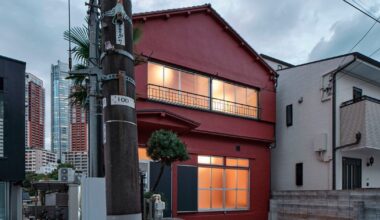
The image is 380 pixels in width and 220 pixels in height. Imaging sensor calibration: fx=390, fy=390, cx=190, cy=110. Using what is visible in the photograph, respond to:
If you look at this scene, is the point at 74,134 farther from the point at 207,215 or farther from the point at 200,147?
the point at 207,215

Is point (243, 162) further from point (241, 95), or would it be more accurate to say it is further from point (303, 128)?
point (303, 128)

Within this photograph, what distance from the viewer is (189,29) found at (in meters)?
16.8

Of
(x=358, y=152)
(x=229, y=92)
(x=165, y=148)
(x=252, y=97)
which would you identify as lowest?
(x=358, y=152)

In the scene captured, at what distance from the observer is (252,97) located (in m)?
19.4

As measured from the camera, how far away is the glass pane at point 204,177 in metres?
16.7

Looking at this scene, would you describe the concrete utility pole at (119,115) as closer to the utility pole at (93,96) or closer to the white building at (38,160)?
the utility pole at (93,96)

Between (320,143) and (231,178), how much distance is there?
462 centimetres

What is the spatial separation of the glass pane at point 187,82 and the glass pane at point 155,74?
118 cm

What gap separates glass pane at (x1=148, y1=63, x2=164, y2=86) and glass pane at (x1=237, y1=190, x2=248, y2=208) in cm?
666

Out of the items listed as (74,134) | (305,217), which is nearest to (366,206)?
(305,217)

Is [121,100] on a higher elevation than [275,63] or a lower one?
lower

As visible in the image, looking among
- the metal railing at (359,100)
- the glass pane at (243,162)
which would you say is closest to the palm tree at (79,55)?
the glass pane at (243,162)

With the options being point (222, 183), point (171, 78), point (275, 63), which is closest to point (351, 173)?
point (222, 183)

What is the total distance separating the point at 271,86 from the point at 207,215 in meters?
7.55
